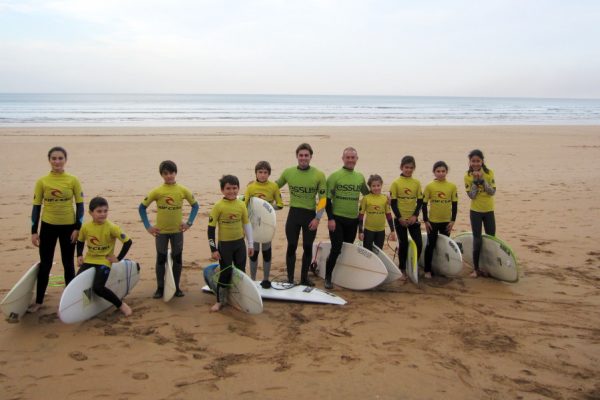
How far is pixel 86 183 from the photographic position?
35.9 ft

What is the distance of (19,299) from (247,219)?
217 centimetres

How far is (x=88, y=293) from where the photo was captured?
442cm

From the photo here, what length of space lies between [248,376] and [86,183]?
8782 millimetres

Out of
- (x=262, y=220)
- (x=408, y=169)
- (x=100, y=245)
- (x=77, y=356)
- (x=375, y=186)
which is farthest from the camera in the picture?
(x=408, y=169)

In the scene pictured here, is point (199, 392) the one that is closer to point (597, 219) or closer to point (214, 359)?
point (214, 359)

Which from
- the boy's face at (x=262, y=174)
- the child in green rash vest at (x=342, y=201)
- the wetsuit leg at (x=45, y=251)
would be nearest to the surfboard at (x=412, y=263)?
→ the child in green rash vest at (x=342, y=201)

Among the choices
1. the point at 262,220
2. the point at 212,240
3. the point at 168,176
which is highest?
the point at 168,176

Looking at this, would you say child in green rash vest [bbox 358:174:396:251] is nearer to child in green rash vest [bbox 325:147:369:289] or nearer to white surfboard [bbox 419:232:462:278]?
child in green rash vest [bbox 325:147:369:289]

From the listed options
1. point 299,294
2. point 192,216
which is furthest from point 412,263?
point 192,216

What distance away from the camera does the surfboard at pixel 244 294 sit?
448 centimetres

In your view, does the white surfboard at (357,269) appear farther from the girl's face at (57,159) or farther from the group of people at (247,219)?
the girl's face at (57,159)

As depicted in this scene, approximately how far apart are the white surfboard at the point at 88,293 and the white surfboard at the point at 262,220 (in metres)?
1.33

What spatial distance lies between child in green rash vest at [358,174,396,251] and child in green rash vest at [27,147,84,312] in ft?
9.67

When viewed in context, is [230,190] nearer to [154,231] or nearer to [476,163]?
[154,231]
